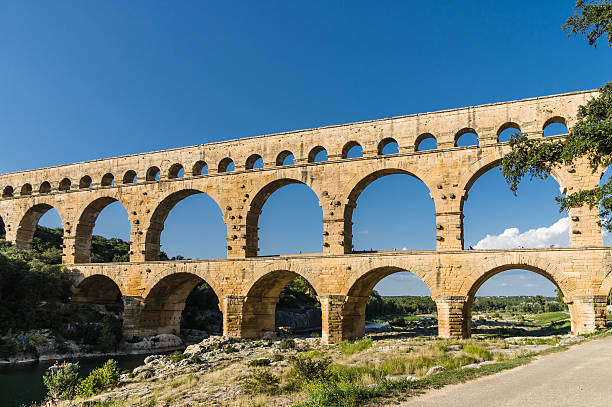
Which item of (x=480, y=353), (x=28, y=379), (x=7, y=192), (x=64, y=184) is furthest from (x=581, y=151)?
(x=7, y=192)

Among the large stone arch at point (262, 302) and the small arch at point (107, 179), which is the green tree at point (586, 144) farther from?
the small arch at point (107, 179)

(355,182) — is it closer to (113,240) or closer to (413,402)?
(413,402)

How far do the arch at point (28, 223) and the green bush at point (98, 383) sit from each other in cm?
1965

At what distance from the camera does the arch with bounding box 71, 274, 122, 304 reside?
29.7 meters

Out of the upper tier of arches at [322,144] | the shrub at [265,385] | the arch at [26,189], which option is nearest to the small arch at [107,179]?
the upper tier of arches at [322,144]

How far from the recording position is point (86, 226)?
31.3 meters

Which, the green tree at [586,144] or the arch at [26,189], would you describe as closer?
the green tree at [586,144]

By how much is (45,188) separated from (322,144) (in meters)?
21.5

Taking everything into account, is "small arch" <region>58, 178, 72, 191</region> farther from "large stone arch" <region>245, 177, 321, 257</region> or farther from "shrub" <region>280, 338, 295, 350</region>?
"shrub" <region>280, 338, 295, 350</region>

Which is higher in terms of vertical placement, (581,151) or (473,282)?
(581,151)

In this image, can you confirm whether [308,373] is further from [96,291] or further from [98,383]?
[96,291]

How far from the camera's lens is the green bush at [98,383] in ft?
→ 52.7

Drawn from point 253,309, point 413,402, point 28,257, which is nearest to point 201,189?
point 253,309

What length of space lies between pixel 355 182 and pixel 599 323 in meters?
12.0
